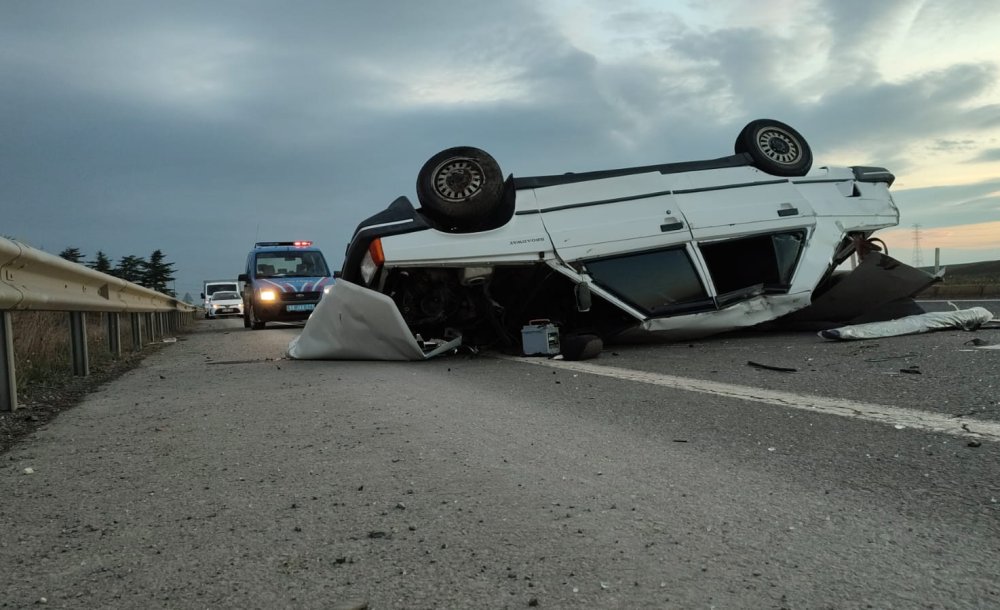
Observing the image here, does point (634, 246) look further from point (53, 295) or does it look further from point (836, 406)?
point (53, 295)

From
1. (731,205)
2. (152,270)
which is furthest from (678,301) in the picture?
(152,270)

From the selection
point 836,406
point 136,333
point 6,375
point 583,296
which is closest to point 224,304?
point 136,333

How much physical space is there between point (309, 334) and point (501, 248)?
2.10m

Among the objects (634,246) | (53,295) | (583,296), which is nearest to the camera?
(53,295)

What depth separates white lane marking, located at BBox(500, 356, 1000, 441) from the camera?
3027 millimetres

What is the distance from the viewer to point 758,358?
232 inches

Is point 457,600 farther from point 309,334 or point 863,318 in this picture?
point 863,318

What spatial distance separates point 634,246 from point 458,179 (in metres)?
1.79

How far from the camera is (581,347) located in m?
6.43

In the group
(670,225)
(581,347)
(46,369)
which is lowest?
(581,347)

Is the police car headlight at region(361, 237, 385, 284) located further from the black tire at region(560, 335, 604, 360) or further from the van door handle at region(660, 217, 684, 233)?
the van door handle at region(660, 217, 684, 233)

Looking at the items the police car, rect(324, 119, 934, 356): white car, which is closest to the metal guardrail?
rect(324, 119, 934, 356): white car

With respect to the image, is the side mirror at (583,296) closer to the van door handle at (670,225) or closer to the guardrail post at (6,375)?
the van door handle at (670,225)

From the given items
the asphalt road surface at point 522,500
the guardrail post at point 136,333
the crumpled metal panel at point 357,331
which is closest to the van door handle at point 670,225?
the crumpled metal panel at point 357,331
